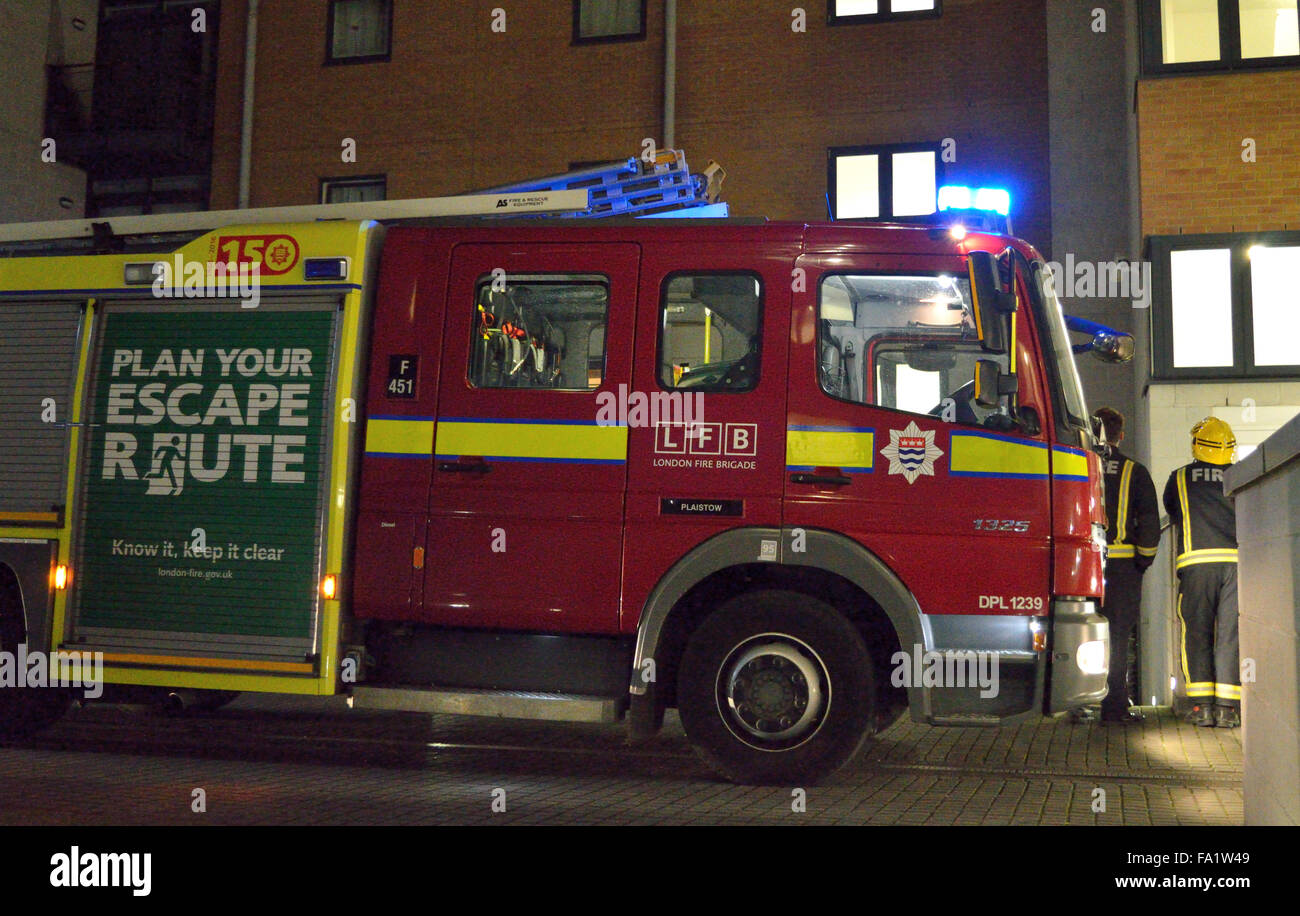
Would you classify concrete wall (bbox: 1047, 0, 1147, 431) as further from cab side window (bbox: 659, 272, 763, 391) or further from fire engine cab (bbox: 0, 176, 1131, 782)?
cab side window (bbox: 659, 272, 763, 391)

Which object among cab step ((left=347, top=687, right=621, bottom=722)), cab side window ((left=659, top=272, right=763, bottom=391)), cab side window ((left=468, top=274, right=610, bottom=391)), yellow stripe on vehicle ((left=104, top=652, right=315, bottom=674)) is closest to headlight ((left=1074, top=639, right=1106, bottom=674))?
cab side window ((left=659, top=272, right=763, bottom=391))

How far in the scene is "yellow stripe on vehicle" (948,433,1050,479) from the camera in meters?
6.66

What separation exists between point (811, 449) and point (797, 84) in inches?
391

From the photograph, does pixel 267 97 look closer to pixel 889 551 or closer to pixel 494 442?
pixel 494 442

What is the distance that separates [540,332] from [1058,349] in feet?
9.25

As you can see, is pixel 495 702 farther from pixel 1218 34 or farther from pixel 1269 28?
pixel 1269 28

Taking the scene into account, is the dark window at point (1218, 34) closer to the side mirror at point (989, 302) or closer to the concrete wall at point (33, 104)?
the side mirror at point (989, 302)

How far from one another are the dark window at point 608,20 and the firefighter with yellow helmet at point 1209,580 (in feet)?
32.0

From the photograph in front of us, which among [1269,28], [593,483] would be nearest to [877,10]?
[1269,28]

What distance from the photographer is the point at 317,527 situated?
7.33m

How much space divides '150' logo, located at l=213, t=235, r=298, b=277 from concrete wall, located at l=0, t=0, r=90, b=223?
43.5ft
